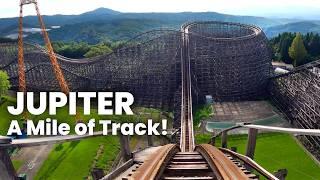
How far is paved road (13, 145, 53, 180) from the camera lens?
3275cm

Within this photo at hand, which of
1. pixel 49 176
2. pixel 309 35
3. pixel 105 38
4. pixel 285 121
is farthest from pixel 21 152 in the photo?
pixel 105 38

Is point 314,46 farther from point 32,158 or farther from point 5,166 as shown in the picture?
point 5,166

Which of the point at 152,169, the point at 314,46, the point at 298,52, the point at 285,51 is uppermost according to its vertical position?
the point at 152,169

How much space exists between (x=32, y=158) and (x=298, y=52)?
49245 millimetres

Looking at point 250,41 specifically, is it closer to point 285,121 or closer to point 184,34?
point 184,34

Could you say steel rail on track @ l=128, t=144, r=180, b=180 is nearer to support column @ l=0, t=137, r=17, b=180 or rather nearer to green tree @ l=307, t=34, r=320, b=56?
support column @ l=0, t=137, r=17, b=180

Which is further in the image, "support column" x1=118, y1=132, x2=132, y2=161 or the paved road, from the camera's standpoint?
the paved road

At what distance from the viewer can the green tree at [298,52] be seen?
70125mm

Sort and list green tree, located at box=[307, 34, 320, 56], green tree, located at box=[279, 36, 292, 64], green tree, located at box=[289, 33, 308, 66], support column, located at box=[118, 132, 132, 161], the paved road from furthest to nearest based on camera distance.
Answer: green tree, located at box=[307, 34, 320, 56] < green tree, located at box=[279, 36, 292, 64] < green tree, located at box=[289, 33, 308, 66] < the paved road < support column, located at box=[118, 132, 132, 161]

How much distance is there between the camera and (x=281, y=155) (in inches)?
1359

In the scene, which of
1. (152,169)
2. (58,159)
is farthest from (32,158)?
(152,169)

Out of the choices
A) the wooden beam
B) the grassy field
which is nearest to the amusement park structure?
the grassy field

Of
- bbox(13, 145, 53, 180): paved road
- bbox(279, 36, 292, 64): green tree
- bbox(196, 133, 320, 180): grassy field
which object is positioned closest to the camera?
bbox(196, 133, 320, 180): grassy field

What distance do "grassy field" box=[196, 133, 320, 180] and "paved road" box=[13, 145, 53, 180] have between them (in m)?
12.9
